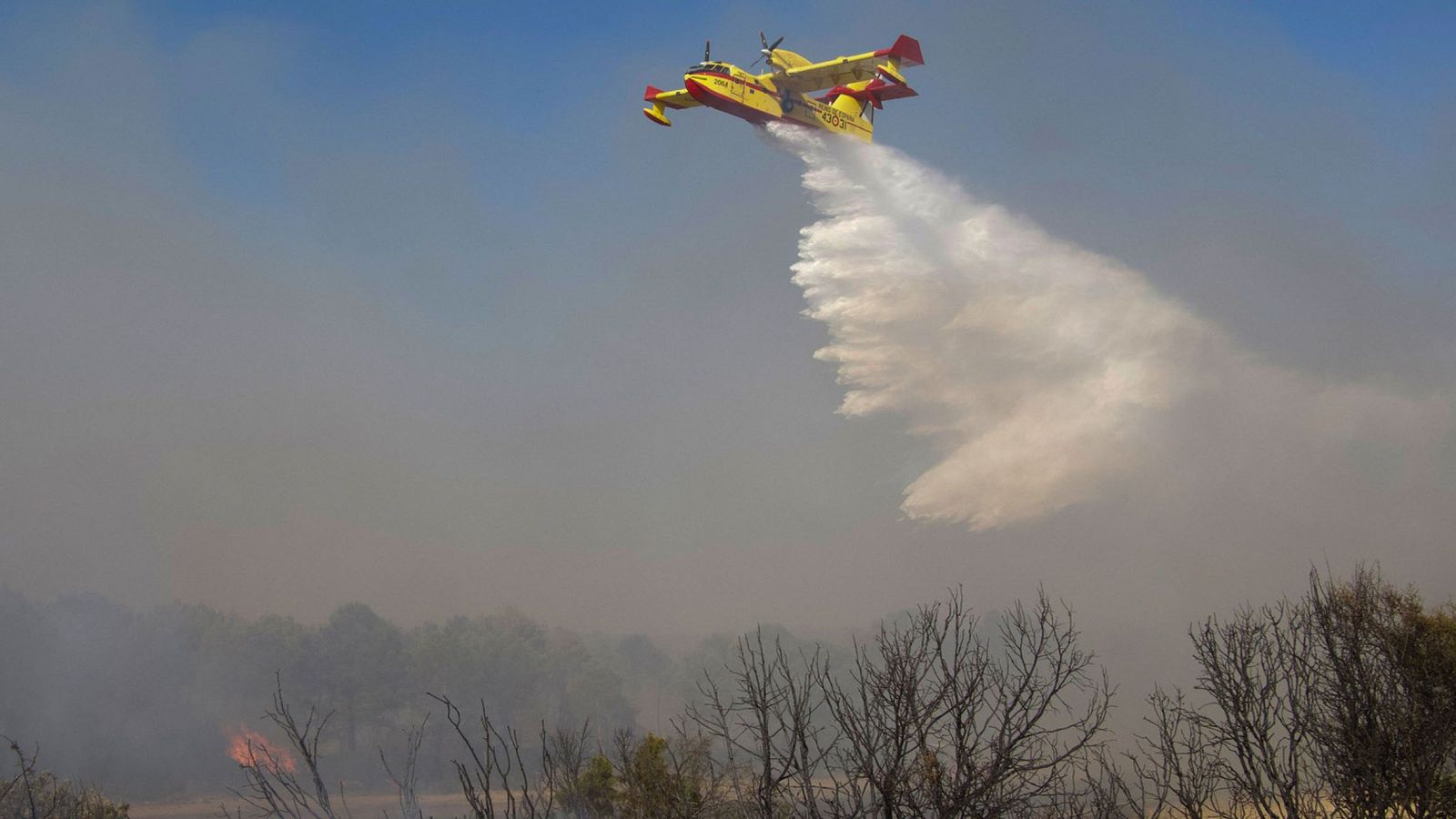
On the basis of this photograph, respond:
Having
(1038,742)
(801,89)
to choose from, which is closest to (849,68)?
(801,89)

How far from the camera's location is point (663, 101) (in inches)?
2363

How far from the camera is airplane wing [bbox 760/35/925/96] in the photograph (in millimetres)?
56669

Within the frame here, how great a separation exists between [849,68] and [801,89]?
2.70 metres

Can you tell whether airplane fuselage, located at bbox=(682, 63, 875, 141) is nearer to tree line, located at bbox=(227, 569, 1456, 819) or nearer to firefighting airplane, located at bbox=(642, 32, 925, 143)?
firefighting airplane, located at bbox=(642, 32, 925, 143)

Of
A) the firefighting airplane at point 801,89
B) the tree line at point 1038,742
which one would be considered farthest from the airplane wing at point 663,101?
the tree line at point 1038,742

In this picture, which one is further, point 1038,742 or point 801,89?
point 801,89

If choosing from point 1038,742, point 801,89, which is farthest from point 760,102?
point 1038,742

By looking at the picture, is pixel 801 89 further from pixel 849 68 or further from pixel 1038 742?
pixel 1038 742

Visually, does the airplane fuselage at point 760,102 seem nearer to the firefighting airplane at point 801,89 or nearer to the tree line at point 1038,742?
the firefighting airplane at point 801,89

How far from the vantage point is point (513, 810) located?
9.93 metres

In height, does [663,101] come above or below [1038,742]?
above

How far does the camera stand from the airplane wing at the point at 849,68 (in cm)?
5667

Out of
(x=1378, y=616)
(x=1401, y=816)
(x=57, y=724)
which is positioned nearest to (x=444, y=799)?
(x=57, y=724)

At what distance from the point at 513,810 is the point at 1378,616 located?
2861 cm
